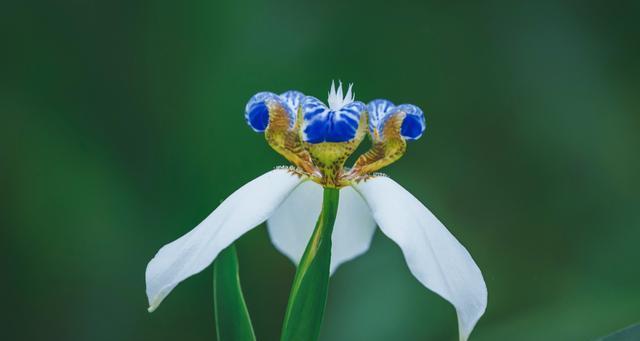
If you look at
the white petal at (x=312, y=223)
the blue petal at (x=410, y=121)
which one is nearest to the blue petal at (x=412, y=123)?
the blue petal at (x=410, y=121)

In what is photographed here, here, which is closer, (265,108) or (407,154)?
(265,108)
